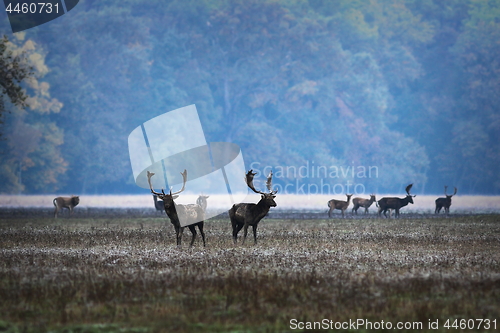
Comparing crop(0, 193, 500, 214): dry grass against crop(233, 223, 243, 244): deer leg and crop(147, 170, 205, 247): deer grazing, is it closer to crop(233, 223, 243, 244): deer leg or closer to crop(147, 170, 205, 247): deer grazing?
crop(233, 223, 243, 244): deer leg

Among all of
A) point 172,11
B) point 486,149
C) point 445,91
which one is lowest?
point 486,149

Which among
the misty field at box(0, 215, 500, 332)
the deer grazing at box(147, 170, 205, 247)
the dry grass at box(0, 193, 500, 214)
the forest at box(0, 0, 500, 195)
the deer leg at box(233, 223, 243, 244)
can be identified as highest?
the forest at box(0, 0, 500, 195)

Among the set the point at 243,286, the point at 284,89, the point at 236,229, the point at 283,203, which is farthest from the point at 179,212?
the point at 284,89

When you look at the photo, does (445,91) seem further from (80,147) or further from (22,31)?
(22,31)

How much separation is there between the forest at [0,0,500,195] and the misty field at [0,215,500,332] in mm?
69996

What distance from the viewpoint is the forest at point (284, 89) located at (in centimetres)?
9531

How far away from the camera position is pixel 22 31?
8794 centimetres

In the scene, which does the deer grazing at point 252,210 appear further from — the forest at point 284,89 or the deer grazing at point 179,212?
the forest at point 284,89

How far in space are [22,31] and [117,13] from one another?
2366cm

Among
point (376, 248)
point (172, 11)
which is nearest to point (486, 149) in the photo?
point (172, 11)

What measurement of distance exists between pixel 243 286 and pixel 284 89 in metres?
93.1

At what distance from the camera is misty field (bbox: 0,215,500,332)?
11.0 meters

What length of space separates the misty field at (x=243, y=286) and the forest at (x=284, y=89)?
230 feet

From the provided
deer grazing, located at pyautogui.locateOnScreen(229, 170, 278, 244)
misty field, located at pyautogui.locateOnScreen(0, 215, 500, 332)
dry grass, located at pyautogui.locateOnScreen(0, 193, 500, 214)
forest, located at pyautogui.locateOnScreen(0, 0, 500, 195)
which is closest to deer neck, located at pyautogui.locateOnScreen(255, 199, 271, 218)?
deer grazing, located at pyautogui.locateOnScreen(229, 170, 278, 244)
